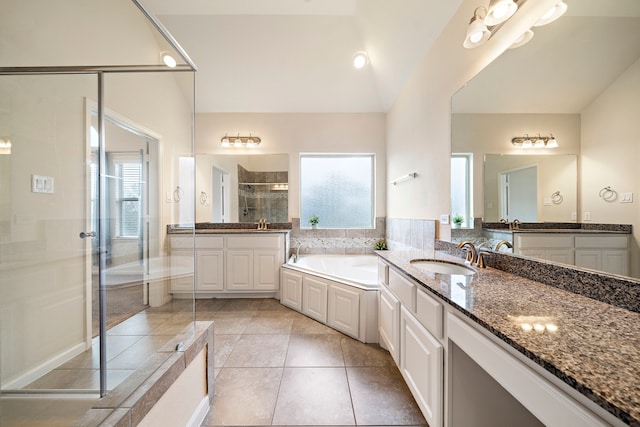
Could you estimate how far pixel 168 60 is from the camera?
1837mm

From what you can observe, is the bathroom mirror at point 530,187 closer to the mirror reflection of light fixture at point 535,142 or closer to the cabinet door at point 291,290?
the mirror reflection of light fixture at point 535,142

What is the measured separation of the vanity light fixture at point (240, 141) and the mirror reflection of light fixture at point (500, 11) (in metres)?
2.95

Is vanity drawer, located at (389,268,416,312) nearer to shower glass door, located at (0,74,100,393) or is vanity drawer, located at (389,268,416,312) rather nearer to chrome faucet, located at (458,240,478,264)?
chrome faucet, located at (458,240,478,264)

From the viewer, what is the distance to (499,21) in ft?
A: 4.04

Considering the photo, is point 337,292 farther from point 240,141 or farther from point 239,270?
point 240,141

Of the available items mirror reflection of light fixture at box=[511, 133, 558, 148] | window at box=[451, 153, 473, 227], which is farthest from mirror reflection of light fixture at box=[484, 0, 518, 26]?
window at box=[451, 153, 473, 227]

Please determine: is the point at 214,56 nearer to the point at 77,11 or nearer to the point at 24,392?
the point at 77,11

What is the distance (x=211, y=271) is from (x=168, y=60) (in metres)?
2.42

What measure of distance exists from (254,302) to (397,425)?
7.27 ft

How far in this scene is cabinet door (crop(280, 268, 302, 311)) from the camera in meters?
2.74

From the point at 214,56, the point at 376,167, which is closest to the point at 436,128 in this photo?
the point at 376,167

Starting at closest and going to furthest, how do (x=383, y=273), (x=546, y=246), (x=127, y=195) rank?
(x=546, y=246)
(x=383, y=273)
(x=127, y=195)

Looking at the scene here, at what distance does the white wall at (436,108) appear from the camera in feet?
4.74

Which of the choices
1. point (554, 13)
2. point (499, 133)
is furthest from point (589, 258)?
point (554, 13)
